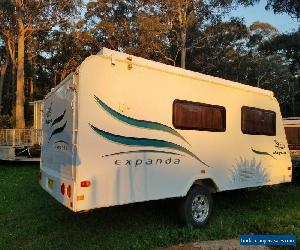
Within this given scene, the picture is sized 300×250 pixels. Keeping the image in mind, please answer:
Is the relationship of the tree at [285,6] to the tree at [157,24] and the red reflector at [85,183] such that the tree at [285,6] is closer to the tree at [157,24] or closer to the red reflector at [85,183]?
the tree at [157,24]

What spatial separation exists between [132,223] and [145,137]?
1802 mm

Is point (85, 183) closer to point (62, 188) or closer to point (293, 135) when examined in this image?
point (62, 188)

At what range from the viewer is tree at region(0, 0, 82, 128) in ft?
88.0

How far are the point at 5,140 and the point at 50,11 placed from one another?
13.4 m

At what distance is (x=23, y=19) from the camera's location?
27672mm

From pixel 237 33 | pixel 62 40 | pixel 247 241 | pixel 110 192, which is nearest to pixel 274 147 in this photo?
pixel 247 241

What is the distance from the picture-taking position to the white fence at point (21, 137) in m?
17.1

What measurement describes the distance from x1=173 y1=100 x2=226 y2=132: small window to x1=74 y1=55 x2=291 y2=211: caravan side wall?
0.29ft

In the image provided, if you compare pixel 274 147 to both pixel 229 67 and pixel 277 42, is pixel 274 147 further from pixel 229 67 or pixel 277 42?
pixel 229 67

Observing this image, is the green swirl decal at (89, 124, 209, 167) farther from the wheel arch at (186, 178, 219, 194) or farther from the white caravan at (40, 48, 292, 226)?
the wheel arch at (186, 178, 219, 194)

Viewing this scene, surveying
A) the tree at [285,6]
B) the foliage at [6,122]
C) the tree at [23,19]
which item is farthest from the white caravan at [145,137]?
the foliage at [6,122]

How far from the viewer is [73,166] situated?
5.93m

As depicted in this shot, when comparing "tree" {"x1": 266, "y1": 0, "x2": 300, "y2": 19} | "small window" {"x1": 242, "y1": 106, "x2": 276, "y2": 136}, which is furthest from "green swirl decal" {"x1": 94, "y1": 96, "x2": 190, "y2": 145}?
"tree" {"x1": 266, "y1": 0, "x2": 300, "y2": 19}

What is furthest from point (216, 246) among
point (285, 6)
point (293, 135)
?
point (285, 6)
